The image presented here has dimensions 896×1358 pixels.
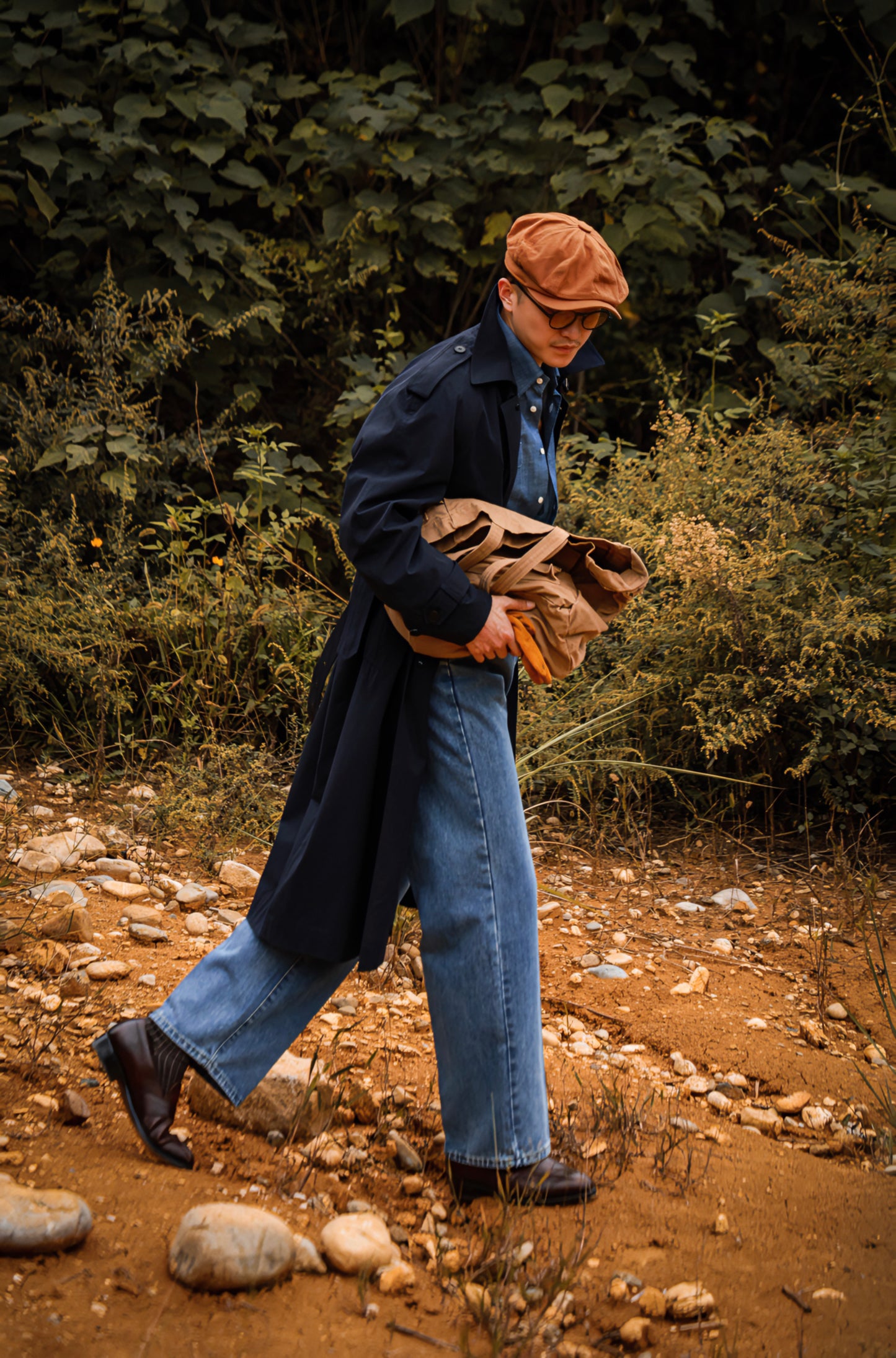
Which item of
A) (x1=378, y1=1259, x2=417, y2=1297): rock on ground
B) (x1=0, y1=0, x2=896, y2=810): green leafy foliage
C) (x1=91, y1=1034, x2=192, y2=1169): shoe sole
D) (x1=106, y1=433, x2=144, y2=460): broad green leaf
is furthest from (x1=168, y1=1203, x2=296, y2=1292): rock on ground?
(x1=106, y1=433, x2=144, y2=460): broad green leaf

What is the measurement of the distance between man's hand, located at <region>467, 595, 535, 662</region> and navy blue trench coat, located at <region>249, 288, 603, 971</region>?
0.06 ft

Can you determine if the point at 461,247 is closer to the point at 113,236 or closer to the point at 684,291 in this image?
the point at 684,291

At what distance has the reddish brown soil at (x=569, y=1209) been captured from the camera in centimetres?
148

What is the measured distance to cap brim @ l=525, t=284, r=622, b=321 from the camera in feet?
5.89

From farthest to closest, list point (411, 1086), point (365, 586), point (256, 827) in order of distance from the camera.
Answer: point (256, 827)
point (411, 1086)
point (365, 586)

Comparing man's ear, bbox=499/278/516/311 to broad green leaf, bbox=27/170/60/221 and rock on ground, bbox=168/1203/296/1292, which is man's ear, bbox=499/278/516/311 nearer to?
rock on ground, bbox=168/1203/296/1292

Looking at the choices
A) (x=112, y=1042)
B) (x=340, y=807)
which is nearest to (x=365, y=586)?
(x=340, y=807)

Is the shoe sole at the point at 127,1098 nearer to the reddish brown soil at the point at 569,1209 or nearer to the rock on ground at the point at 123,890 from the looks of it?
the reddish brown soil at the point at 569,1209

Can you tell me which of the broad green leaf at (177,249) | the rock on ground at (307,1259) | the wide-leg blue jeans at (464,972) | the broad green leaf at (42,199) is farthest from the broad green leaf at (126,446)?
the rock on ground at (307,1259)

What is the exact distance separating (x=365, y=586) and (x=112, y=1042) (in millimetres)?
917

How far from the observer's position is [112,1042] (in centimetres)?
183

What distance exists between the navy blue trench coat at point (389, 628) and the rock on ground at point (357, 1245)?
0.40 meters

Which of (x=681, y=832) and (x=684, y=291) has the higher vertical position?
(x=684, y=291)

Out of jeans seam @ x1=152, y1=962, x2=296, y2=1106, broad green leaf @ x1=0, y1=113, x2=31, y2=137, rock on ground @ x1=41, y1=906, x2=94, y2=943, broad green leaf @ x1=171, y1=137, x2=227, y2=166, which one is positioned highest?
broad green leaf @ x1=0, y1=113, x2=31, y2=137
